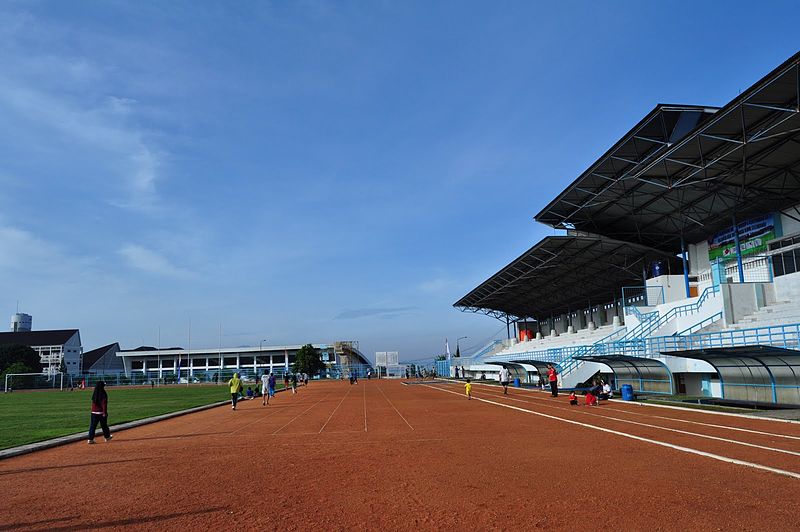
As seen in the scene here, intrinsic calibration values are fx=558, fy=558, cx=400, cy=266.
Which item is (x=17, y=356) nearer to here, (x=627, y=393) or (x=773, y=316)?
(x=627, y=393)

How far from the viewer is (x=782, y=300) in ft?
99.9

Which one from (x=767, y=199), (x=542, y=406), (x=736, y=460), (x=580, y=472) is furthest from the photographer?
(x=767, y=199)

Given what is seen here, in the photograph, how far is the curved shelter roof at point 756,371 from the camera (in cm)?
1955

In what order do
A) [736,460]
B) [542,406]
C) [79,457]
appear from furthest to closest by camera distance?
[542,406] → [79,457] → [736,460]

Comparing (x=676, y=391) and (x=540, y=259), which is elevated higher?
(x=540, y=259)

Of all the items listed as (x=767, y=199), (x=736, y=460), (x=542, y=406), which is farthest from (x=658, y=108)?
(x=736, y=460)

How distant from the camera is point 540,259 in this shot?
5541 centimetres

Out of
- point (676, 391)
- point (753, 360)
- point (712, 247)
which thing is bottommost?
point (676, 391)

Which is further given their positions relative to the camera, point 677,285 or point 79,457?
point 677,285

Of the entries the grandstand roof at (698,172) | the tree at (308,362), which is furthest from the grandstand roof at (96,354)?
the grandstand roof at (698,172)

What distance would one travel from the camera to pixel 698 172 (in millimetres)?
30391

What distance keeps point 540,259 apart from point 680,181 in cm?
2463

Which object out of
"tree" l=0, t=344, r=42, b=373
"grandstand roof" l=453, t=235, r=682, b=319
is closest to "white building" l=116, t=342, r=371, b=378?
"tree" l=0, t=344, r=42, b=373

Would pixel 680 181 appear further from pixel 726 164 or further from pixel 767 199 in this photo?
pixel 767 199
